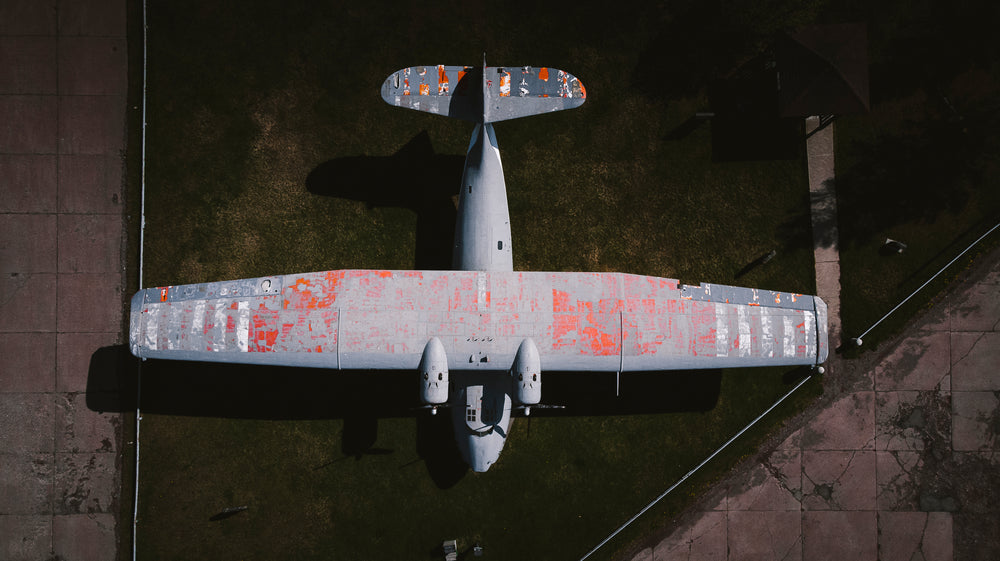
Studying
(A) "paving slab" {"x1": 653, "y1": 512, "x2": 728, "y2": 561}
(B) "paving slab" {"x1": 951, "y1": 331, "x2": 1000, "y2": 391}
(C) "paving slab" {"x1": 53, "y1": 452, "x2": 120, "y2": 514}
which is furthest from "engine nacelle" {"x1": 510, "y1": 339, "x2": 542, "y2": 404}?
(B) "paving slab" {"x1": 951, "y1": 331, "x2": 1000, "y2": 391}

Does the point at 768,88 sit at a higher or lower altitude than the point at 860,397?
higher

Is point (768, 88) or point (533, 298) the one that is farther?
point (768, 88)

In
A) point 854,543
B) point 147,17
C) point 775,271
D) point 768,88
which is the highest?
point 147,17

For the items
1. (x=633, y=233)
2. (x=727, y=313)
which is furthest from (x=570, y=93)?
(x=727, y=313)

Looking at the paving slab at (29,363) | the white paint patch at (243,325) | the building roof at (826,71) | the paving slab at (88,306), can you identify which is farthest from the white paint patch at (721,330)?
the paving slab at (29,363)

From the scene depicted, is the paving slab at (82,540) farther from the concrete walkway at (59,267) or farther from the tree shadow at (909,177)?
the tree shadow at (909,177)

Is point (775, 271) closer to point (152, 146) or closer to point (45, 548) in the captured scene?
point (152, 146)

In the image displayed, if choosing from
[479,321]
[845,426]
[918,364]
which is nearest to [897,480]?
[845,426]
